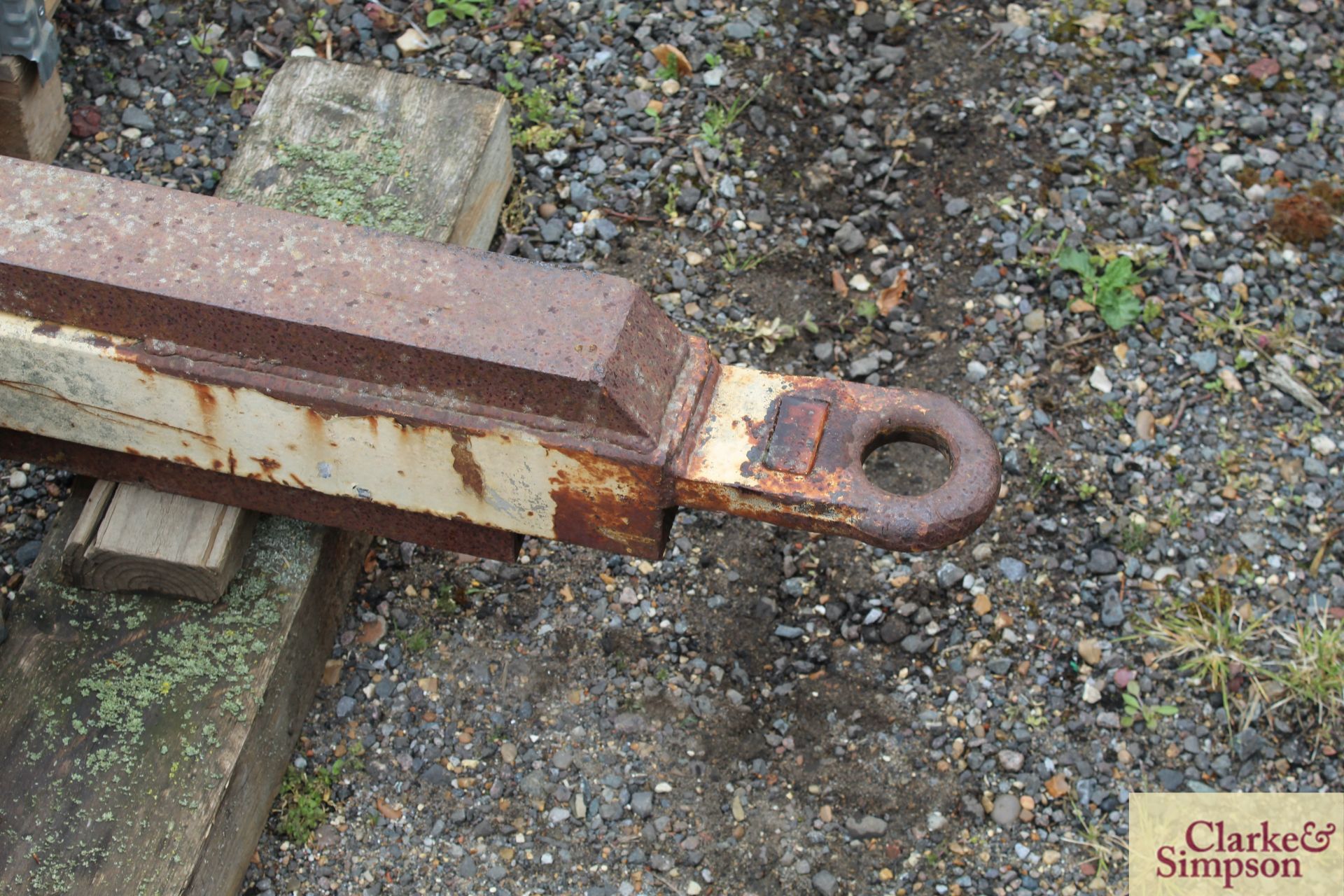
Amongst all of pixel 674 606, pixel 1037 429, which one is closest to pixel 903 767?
pixel 674 606

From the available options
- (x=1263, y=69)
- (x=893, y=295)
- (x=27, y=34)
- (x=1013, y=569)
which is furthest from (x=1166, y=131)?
(x=27, y=34)

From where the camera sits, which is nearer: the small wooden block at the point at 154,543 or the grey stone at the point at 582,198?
the small wooden block at the point at 154,543

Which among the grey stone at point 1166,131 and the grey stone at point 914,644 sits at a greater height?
the grey stone at point 1166,131

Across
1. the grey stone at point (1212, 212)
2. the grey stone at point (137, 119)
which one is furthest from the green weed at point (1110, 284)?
the grey stone at point (137, 119)

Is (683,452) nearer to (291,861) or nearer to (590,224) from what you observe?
(291,861)

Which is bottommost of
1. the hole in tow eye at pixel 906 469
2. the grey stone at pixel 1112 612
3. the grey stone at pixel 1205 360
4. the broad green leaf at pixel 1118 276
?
the grey stone at pixel 1112 612

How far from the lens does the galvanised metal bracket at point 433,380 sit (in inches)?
76.2

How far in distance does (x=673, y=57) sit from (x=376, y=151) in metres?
1.11

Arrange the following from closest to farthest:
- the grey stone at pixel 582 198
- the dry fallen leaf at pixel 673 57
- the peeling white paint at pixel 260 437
Result: the peeling white paint at pixel 260 437 → the grey stone at pixel 582 198 → the dry fallen leaf at pixel 673 57

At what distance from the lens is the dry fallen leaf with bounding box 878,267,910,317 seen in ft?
11.1

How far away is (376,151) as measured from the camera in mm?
3014

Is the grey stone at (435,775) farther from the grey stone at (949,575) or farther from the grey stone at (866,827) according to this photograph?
the grey stone at (949,575)

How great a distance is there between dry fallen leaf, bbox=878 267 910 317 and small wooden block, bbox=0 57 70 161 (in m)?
2.24

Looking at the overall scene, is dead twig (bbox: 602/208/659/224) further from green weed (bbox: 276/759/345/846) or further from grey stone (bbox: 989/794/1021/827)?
grey stone (bbox: 989/794/1021/827)
